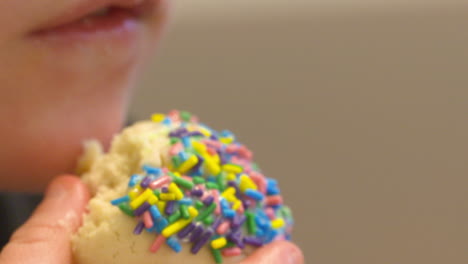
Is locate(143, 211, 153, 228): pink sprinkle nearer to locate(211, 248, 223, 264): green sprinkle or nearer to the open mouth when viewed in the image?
locate(211, 248, 223, 264): green sprinkle

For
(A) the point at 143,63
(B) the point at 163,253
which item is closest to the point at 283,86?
(A) the point at 143,63

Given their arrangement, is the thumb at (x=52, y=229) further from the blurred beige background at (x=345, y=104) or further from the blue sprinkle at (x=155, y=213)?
the blurred beige background at (x=345, y=104)

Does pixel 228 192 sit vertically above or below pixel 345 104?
below

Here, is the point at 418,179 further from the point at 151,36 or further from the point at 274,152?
the point at 151,36

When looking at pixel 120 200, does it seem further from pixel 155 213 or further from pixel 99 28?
pixel 99 28

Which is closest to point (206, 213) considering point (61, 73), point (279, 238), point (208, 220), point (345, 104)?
point (208, 220)

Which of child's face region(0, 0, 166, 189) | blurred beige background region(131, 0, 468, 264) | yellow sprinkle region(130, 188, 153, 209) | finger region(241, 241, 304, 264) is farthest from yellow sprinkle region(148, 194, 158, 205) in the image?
blurred beige background region(131, 0, 468, 264)

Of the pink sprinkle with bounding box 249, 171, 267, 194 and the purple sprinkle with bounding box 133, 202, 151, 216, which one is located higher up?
the pink sprinkle with bounding box 249, 171, 267, 194
